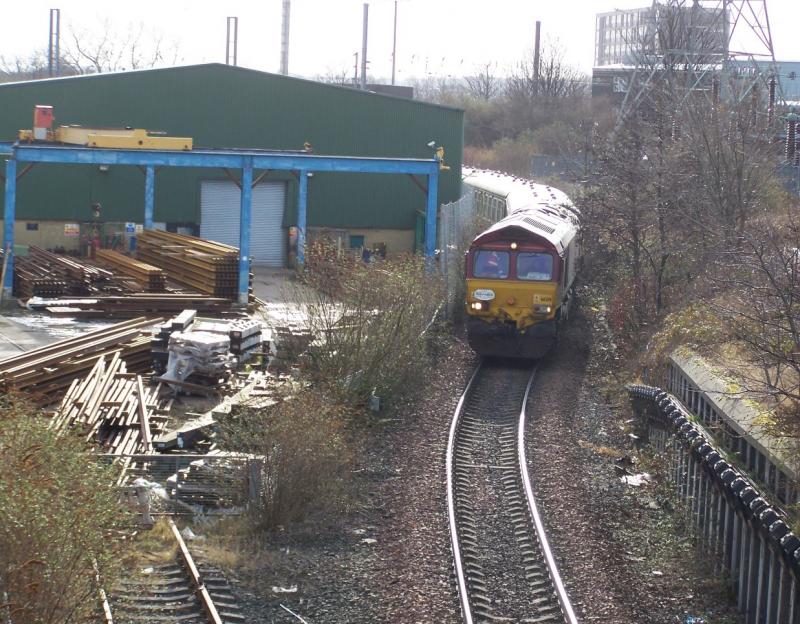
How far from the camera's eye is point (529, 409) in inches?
615

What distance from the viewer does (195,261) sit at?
23812 mm

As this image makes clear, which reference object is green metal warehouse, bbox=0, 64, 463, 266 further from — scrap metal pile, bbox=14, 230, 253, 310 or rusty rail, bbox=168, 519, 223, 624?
rusty rail, bbox=168, 519, 223, 624

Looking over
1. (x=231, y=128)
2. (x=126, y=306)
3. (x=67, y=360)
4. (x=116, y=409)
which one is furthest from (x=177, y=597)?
(x=231, y=128)

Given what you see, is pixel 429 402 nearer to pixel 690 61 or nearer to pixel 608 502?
pixel 608 502

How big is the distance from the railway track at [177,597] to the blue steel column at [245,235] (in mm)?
14305

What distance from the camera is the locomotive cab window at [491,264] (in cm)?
1834

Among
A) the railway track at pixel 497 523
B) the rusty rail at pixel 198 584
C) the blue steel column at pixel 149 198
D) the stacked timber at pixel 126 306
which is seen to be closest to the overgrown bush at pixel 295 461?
the rusty rail at pixel 198 584

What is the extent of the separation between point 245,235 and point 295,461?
14.2 metres

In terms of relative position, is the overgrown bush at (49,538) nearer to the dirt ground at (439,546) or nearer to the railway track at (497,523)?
the dirt ground at (439,546)

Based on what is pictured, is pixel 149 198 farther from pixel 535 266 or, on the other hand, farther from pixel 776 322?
pixel 776 322

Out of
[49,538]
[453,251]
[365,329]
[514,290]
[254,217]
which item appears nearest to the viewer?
[49,538]

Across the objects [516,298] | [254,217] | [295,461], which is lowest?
[295,461]

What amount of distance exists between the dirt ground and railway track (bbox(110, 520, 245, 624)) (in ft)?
0.64

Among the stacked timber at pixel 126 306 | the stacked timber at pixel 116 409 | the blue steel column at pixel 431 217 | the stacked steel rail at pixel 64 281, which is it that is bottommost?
the stacked timber at pixel 116 409
